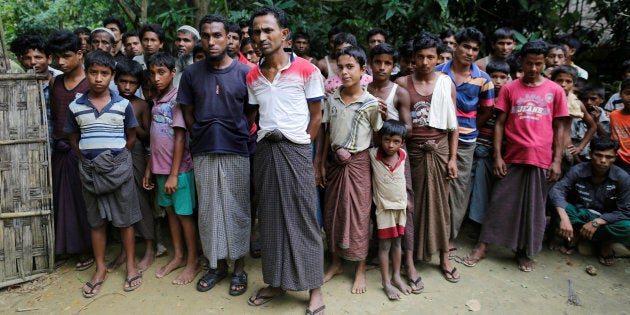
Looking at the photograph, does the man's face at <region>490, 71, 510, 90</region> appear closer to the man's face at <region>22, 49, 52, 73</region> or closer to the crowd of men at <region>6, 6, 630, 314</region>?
the crowd of men at <region>6, 6, 630, 314</region>

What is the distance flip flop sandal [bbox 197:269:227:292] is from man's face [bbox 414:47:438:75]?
7.31 ft

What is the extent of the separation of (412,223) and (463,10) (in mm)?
3562

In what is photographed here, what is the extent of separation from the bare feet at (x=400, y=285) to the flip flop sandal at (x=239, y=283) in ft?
3.74

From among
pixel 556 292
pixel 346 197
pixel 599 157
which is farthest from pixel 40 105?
pixel 599 157

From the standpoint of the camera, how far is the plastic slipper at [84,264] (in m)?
3.54

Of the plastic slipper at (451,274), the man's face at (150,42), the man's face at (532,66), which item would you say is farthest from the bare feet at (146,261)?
the man's face at (532,66)

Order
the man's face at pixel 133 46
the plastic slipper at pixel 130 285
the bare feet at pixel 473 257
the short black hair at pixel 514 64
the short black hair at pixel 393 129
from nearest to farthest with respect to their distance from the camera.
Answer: the short black hair at pixel 393 129, the plastic slipper at pixel 130 285, the bare feet at pixel 473 257, the short black hair at pixel 514 64, the man's face at pixel 133 46

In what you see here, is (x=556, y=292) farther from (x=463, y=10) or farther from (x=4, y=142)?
(x=4, y=142)

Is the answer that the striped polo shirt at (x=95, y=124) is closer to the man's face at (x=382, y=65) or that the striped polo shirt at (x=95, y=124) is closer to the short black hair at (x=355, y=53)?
the short black hair at (x=355, y=53)

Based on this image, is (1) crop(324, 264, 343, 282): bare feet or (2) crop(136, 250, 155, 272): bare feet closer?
(1) crop(324, 264, 343, 282): bare feet

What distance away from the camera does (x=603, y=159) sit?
3566mm

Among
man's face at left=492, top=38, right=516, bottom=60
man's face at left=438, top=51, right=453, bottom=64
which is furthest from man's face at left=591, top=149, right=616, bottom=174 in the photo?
man's face at left=438, top=51, right=453, bottom=64

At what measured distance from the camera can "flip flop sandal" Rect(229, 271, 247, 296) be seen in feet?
10.3

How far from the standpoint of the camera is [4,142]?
3.24 m
